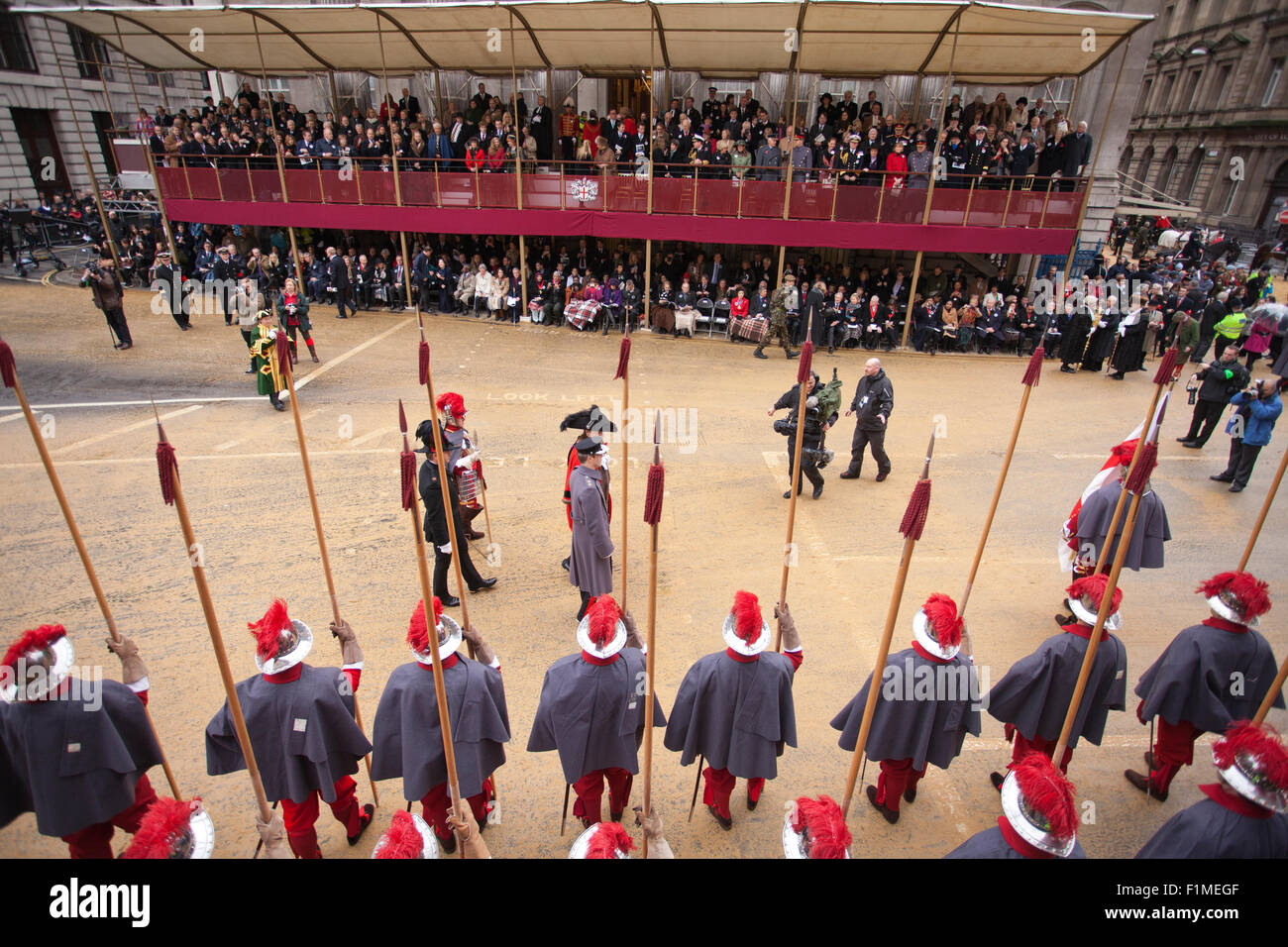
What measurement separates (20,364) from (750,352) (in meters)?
14.8

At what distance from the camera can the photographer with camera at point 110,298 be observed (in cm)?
1322

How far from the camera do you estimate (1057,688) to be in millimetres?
4340

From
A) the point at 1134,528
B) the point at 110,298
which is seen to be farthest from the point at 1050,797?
the point at 110,298

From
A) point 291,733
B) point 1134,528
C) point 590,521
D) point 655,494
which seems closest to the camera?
point 655,494

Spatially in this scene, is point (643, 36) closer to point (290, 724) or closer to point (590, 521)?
point (590, 521)

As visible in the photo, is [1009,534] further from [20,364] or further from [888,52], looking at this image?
[20,364]

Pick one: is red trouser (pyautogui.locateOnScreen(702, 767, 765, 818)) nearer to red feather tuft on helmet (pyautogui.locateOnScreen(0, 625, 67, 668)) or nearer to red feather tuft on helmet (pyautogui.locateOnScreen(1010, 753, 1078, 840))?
red feather tuft on helmet (pyautogui.locateOnScreen(1010, 753, 1078, 840))

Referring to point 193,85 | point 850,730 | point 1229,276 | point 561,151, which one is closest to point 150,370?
point 561,151

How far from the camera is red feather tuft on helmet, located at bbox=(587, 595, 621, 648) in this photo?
3.89m

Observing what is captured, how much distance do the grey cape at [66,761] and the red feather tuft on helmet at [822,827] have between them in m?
3.61

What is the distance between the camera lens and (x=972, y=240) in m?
15.9

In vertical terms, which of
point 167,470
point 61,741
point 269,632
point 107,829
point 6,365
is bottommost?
point 107,829

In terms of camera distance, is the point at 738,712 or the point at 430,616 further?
the point at 738,712

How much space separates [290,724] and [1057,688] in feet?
15.4
